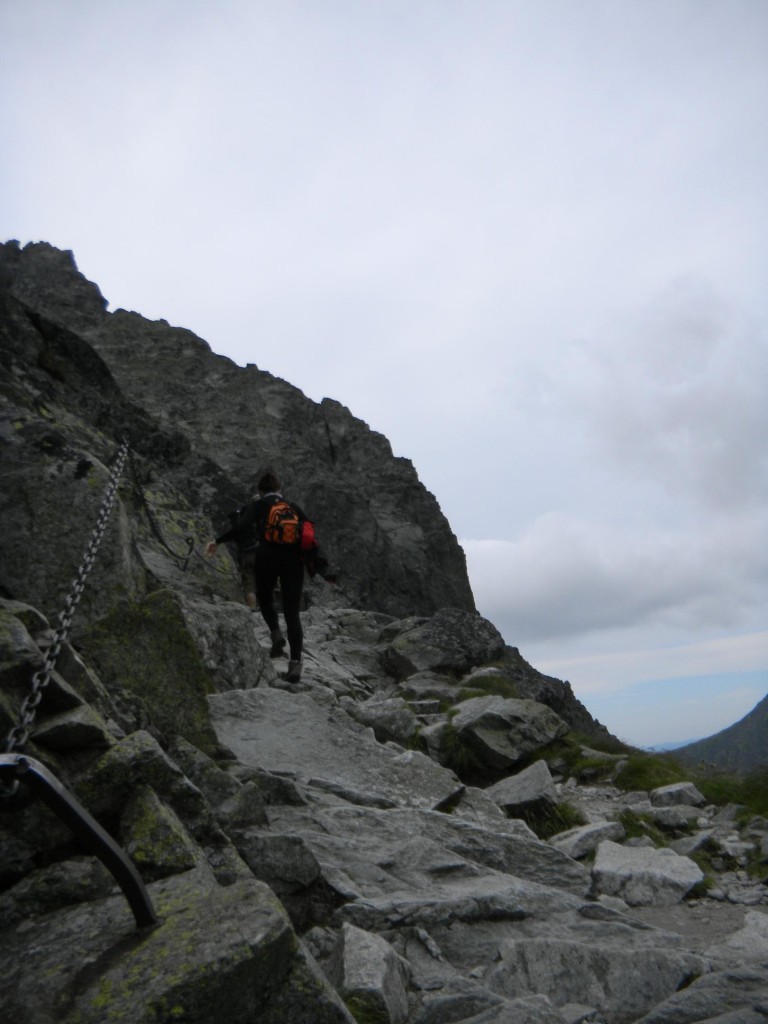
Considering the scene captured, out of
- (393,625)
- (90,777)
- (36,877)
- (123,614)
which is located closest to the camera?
(36,877)

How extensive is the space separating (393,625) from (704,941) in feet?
55.6

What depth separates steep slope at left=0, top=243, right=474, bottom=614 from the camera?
42.3m

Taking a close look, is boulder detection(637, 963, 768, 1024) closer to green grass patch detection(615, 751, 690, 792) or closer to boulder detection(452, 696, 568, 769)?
boulder detection(452, 696, 568, 769)

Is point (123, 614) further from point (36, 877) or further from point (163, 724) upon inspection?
point (36, 877)

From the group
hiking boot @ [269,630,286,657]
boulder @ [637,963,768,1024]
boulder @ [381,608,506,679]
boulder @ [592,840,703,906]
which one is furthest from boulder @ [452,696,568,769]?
boulder @ [637,963,768,1024]

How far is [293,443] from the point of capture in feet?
162

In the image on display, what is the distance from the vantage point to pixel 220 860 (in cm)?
427

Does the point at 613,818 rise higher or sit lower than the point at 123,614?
lower

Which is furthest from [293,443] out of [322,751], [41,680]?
[41,680]

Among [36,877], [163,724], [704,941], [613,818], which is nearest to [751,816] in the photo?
[613,818]

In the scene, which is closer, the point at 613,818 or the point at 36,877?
the point at 36,877

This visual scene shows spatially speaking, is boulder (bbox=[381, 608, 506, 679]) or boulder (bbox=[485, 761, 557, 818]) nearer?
boulder (bbox=[485, 761, 557, 818])

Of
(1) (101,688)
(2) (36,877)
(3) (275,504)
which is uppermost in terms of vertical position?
(3) (275,504)

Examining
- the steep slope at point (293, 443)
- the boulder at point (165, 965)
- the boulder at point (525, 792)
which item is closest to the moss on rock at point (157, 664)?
the boulder at point (165, 965)
